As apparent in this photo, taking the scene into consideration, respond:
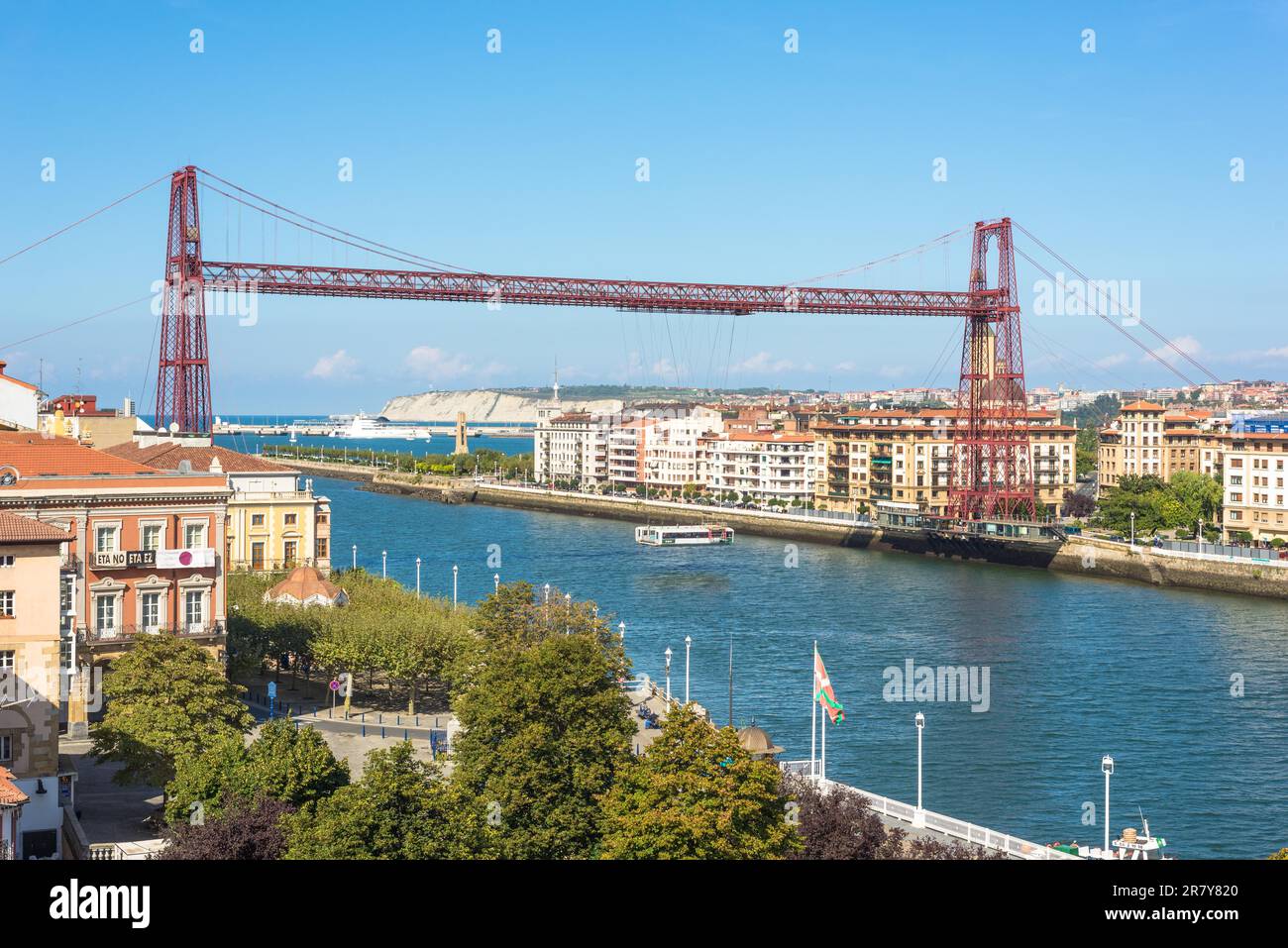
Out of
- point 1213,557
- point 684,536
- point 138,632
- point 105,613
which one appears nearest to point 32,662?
point 138,632

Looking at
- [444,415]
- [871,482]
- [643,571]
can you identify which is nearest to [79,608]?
[643,571]

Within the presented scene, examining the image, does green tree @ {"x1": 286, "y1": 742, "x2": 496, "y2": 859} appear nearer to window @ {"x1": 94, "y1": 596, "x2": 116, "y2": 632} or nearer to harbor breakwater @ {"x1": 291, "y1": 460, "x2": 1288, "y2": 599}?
window @ {"x1": 94, "y1": 596, "x2": 116, "y2": 632}

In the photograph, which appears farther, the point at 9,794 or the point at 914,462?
the point at 914,462

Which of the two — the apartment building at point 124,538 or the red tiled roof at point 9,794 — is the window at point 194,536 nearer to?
the apartment building at point 124,538

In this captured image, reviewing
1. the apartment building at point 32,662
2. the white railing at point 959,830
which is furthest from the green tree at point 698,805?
the apartment building at point 32,662

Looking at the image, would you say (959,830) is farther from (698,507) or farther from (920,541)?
(698,507)

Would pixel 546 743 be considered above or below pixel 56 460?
below
